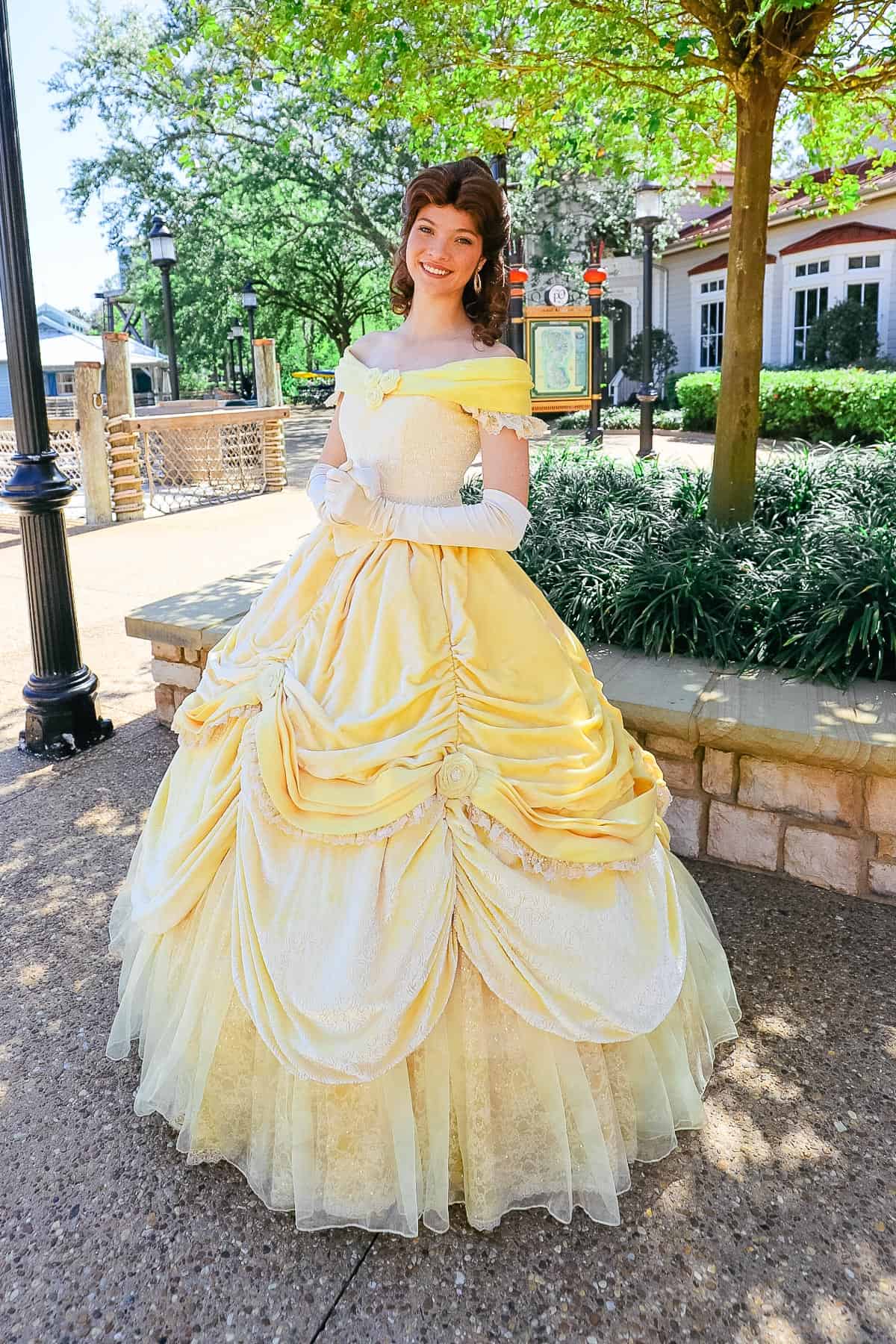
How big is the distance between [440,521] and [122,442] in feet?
31.3

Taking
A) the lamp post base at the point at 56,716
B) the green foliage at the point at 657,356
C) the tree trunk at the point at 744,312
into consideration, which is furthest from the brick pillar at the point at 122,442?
the green foliage at the point at 657,356

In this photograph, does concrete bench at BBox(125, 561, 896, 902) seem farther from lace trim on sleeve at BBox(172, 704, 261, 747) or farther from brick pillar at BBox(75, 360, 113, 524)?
brick pillar at BBox(75, 360, 113, 524)

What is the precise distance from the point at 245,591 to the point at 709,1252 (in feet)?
12.6

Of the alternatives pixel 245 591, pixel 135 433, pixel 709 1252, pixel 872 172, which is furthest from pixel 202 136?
pixel 709 1252

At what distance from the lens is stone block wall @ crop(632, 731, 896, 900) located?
3.04 metres

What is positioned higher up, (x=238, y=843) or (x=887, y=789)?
(x=238, y=843)

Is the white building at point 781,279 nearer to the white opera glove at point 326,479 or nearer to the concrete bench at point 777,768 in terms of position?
the concrete bench at point 777,768

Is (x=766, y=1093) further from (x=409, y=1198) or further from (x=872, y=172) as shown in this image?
(x=872, y=172)

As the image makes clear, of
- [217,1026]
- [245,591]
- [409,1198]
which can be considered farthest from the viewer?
[245,591]

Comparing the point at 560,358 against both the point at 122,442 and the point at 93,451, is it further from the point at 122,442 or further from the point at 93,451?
the point at 93,451

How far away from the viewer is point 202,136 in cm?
1906

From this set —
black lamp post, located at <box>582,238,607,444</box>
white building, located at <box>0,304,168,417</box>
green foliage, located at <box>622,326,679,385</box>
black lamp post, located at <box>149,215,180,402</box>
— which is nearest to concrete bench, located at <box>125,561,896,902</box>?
black lamp post, located at <box>582,238,607,444</box>

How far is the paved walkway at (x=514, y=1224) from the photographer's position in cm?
168

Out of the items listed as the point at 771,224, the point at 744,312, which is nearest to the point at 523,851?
the point at 744,312
